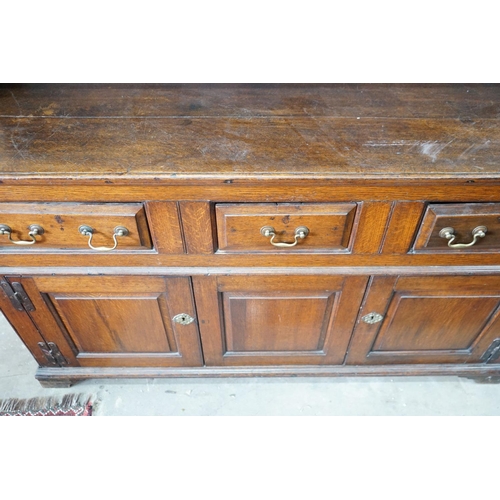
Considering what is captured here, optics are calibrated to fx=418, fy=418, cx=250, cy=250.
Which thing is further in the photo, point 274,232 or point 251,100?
point 251,100

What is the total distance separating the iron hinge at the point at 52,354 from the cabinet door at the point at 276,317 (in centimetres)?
45

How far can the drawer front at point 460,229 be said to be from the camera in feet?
2.93

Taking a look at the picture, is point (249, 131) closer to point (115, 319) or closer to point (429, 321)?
point (115, 319)

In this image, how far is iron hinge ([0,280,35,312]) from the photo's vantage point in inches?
41.5

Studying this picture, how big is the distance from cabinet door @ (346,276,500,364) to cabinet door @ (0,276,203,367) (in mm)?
502

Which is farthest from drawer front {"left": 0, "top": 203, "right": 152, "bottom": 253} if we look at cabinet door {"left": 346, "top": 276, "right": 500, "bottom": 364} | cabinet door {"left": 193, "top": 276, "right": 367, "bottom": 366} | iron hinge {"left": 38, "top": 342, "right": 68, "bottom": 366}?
cabinet door {"left": 346, "top": 276, "right": 500, "bottom": 364}

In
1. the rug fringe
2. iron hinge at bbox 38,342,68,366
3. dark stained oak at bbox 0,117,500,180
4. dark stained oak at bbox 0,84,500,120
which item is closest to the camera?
dark stained oak at bbox 0,117,500,180

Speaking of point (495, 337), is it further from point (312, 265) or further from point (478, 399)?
point (312, 265)

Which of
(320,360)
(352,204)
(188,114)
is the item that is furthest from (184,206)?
(320,360)

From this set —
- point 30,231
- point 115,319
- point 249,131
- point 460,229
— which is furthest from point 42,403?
point 460,229

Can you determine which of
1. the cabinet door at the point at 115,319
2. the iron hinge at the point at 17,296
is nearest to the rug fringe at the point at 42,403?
the cabinet door at the point at 115,319

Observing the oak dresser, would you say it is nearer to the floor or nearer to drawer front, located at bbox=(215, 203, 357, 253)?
→ drawer front, located at bbox=(215, 203, 357, 253)

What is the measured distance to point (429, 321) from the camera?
1188 millimetres

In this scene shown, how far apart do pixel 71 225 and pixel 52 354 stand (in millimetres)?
569
